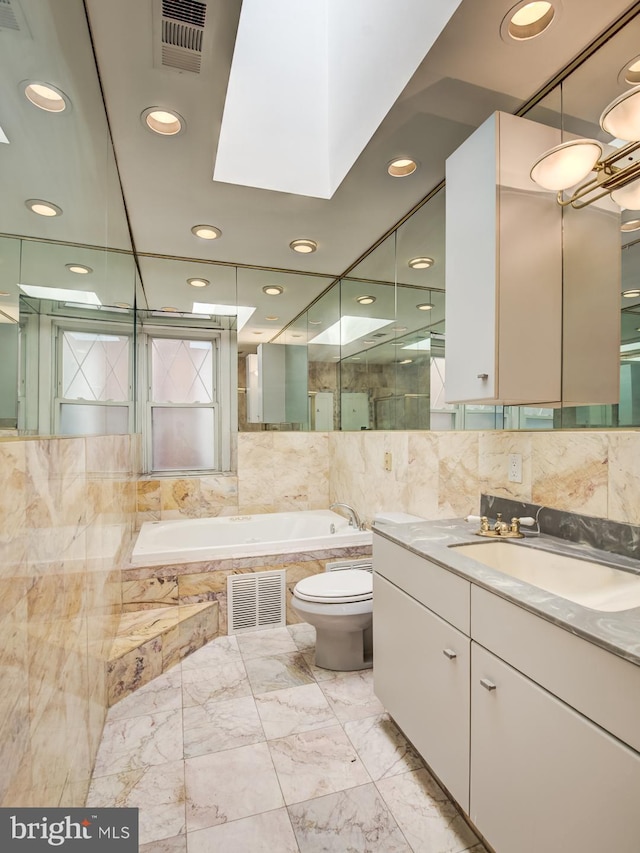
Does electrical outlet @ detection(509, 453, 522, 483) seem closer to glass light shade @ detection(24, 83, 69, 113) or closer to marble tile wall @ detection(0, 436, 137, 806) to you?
marble tile wall @ detection(0, 436, 137, 806)

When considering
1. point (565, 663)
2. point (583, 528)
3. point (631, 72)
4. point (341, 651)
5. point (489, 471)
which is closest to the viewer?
point (565, 663)

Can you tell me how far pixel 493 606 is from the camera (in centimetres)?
119

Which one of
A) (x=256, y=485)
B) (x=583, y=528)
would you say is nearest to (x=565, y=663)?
(x=583, y=528)

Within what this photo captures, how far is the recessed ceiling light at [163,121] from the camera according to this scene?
190 centimetres

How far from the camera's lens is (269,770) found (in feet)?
5.37

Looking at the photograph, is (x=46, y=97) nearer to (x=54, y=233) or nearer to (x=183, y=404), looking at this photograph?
(x=54, y=233)

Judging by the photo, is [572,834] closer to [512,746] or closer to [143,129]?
[512,746]

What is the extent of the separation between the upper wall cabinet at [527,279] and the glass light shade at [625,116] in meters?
0.31

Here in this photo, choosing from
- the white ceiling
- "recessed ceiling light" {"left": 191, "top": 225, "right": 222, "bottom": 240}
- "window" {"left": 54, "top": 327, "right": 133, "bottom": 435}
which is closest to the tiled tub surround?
"window" {"left": 54, "top": 327, "right": 133, "bottom": 435}

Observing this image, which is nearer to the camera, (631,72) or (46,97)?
(46,97)

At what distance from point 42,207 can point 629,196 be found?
1673mm

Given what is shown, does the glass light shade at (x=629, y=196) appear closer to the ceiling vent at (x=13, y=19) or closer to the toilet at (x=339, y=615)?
the ceiling vent at (x=13, y=19)

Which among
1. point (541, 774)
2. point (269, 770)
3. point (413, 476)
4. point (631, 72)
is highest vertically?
point (631, 72)

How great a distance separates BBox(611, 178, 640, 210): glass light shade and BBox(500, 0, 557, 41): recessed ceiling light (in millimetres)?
597
